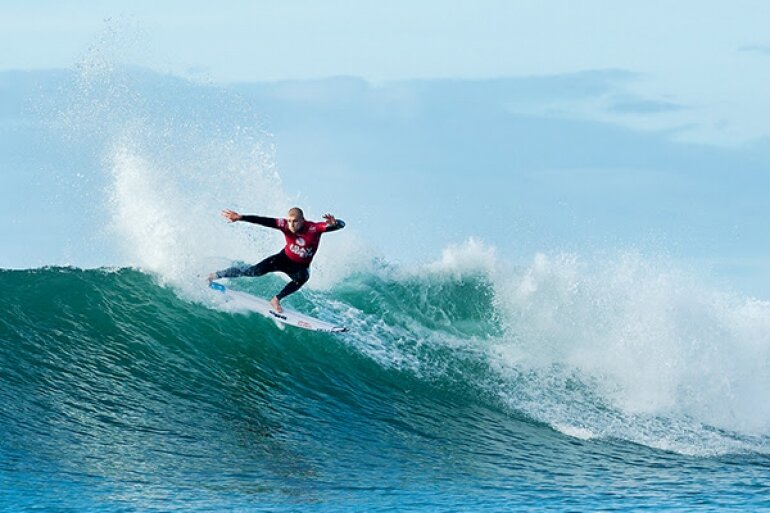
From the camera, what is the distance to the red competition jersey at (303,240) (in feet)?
37.7

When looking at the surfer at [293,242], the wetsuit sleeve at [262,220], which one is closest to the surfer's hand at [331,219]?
the surfer at [293,242]

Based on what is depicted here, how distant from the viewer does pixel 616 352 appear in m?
14.6

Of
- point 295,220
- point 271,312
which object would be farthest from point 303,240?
point 271,312

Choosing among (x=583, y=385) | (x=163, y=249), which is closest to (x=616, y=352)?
(x=583, y=385)

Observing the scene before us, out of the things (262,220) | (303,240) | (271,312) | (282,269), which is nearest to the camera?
(262,220)

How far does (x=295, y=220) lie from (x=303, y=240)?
12.6 inches

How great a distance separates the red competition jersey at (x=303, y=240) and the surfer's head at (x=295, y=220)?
0.05 m

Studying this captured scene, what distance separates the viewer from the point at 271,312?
13.0m

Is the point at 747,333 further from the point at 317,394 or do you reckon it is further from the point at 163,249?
the point at 163,249

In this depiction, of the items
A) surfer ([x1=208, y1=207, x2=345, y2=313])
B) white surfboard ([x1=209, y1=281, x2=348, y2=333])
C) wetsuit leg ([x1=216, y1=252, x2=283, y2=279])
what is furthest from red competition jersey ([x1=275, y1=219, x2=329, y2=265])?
white surfboard ([x1=209, y1=281, x2=348, y2=333])

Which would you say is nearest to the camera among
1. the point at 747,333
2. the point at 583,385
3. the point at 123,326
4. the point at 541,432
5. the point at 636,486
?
the point at 636,486

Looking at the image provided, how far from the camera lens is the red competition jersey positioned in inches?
452

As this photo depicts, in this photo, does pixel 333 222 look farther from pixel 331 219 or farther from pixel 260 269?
pixel 260 269

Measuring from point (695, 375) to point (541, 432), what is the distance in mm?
3445
